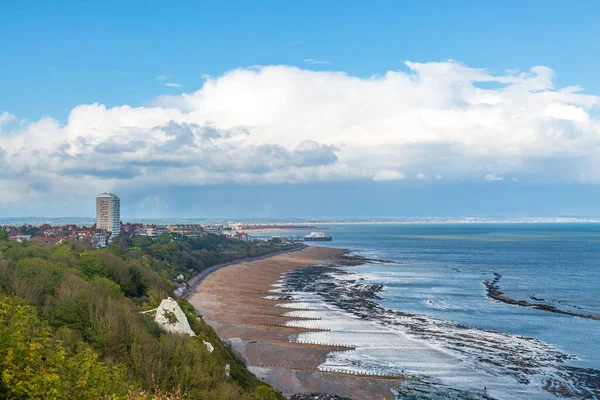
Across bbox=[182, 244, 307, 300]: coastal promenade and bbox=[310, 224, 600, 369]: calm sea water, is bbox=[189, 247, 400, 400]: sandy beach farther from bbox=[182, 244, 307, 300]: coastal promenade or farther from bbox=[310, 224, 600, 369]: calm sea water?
bbox=[310, 224, 600, 369]: calm sea water

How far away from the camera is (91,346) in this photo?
24.1 m

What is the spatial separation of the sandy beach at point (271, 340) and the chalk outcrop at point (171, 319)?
670cm

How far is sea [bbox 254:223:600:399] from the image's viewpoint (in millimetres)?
34094

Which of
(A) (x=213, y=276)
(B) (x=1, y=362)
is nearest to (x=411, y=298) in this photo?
(A) (x=213, y=276)

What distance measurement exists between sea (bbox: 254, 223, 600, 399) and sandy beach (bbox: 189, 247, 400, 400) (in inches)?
65.0

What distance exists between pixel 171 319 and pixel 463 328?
29515mm

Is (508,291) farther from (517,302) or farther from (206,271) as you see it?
(206,271)

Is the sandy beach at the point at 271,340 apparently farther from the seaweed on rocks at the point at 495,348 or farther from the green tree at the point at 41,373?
the green tree at the point at 41,373

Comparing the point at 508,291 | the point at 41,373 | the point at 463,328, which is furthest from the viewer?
the point at 508,291

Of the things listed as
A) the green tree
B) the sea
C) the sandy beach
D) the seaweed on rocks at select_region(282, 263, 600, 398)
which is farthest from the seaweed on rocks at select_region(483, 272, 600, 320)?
the green tree

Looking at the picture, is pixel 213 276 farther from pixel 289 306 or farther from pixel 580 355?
pixel 580 355

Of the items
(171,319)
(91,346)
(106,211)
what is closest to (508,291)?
(171,319)

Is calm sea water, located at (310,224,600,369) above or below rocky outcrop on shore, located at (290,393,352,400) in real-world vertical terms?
above

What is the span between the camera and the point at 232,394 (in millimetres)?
22953
